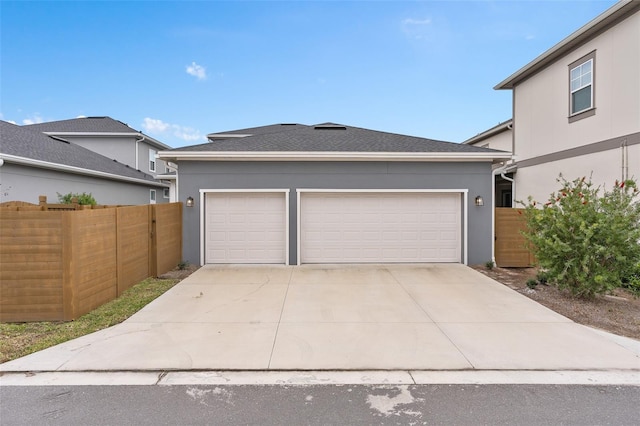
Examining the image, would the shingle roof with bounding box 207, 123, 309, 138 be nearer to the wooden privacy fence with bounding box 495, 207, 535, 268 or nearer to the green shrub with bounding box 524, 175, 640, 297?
the wooden privacy fence with bounding box 495, 207, 535, 268

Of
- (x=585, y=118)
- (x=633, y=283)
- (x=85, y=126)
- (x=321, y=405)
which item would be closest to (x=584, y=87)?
(x=585, y=118)

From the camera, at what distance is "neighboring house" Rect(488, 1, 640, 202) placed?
770cm

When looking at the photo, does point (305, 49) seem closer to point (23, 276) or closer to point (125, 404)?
point (23, 276)

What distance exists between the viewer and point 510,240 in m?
8.99

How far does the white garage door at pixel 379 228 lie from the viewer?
8914 mm

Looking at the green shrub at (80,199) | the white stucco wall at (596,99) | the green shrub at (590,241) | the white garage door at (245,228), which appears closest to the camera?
the green shrub at (590,241)

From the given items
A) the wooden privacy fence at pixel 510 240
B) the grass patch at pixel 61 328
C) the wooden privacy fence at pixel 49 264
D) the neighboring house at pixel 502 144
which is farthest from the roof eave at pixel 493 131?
the wooden privacy fence at pixel 49 264

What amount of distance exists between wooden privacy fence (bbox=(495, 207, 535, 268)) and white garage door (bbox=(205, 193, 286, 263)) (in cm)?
604

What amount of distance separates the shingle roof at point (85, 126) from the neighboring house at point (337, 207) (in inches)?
517

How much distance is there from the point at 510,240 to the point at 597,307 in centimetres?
354

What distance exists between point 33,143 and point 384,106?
16626 mm

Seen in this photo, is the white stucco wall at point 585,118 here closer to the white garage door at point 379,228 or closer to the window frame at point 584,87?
the window frame at point 584,87

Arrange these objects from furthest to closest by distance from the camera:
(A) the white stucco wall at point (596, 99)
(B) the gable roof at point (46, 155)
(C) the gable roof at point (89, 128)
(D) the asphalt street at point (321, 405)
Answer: (C) the gable roof at point (89, 128)
(B) the gable roof at point (46, 155)
(A) the white stucco wall at point (596, 99)
(D) the asphalt street at point (321, 405)

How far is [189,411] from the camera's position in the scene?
2781mm
